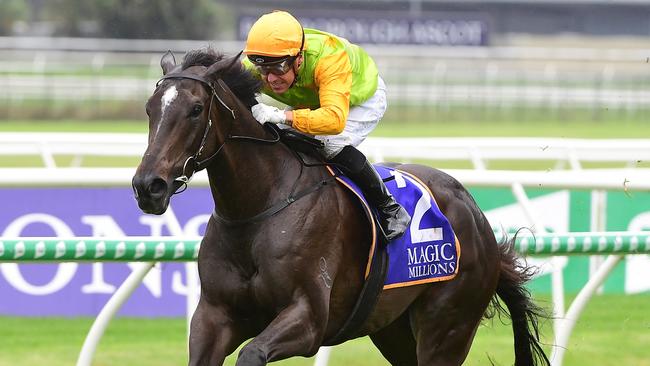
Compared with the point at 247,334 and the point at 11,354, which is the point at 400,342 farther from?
the point at 11,354

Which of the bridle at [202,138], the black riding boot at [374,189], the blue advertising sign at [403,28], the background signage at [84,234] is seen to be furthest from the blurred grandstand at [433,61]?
the bridle at [202,138]

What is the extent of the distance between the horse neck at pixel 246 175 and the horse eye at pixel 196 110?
158mm

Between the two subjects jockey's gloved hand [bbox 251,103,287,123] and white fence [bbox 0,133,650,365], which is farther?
white fence [bbox 0,133,650,365]

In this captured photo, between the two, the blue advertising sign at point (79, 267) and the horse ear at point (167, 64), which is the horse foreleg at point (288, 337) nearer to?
the horse ear at point (167, 64)

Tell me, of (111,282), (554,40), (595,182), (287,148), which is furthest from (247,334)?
(554,40)

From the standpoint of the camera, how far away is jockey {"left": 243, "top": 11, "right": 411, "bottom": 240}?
3.56 metres

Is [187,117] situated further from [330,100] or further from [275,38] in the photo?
[330,100]

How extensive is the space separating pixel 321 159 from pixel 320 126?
9.5 inches

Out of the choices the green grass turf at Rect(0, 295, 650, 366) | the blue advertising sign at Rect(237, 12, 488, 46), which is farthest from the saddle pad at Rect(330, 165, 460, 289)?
the blue advertising sign at Rect(237, 12, 488, 46)

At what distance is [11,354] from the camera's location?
5.44 m

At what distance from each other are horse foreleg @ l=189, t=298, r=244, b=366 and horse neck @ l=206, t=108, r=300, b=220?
0.29 meters

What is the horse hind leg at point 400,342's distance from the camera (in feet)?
13.9

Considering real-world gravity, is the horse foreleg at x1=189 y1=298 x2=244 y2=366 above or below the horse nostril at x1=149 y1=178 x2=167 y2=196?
below

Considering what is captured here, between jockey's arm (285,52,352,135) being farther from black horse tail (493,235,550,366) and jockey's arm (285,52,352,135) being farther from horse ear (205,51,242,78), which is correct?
black horse tail (493,235,550,366)
